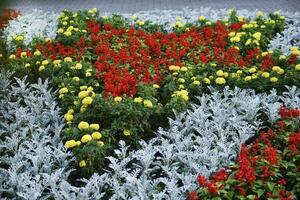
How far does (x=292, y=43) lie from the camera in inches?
223

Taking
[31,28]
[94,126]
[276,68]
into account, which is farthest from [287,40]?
[31,28]

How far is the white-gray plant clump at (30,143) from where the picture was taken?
10.5 ft

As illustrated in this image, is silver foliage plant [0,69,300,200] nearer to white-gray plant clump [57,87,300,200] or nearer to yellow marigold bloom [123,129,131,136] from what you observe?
white-gray plant clump [57,87,300,200]

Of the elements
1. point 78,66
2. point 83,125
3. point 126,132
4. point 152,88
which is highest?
point 78,66

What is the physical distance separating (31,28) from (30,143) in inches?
131

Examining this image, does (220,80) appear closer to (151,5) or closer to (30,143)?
(30,143)

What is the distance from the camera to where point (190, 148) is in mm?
3648

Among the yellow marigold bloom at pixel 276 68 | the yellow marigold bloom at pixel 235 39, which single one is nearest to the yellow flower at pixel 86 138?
the yellow marigold bloom at pixel 276 68

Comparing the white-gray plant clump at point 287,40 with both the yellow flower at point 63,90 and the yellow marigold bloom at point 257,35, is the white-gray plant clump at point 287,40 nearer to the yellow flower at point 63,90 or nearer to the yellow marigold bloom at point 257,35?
the yellow marigold bloom at point 257,35

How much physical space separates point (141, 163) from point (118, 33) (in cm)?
291

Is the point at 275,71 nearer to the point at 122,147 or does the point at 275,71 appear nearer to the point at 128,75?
the point at 128,75

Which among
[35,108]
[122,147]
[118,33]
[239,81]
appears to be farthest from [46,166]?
[118,33]

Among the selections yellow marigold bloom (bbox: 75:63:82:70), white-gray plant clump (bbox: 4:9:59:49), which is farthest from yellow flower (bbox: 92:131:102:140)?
white-gray plant clump (bbox: 4:9:59:49)

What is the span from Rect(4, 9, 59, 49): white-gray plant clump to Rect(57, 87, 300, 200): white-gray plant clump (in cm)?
299
